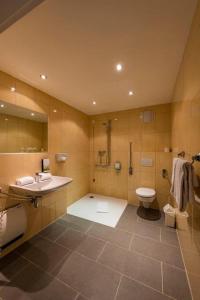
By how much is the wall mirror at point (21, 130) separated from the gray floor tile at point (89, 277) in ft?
5.62

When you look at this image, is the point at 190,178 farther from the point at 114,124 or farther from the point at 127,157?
the point at 114,124

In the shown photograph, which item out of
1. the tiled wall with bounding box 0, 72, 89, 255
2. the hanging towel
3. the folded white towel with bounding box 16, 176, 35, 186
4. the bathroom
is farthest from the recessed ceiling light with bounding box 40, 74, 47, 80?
the hanging towel

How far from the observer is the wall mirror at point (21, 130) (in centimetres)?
180

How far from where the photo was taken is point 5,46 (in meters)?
1.32

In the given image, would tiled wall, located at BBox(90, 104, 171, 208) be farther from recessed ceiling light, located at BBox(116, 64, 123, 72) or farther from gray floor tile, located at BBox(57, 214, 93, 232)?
recessed ceiling light, located at BBox(116, 64, 123, 72)

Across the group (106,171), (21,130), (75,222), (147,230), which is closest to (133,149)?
(106,171)

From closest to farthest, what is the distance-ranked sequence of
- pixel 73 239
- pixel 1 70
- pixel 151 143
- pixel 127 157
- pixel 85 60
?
pixel 85 60, pixel 1 70, pixel 73 239, pixel 151 143, pixel 127 157

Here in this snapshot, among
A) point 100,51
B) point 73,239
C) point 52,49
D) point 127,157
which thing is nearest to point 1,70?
point 52,49

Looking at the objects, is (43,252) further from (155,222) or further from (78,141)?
(78,141)

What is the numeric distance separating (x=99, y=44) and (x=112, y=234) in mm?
2621

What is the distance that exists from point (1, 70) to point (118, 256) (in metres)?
2.93

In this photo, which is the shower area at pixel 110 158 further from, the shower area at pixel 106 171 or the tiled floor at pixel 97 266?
the tiled floor at pixel 97 266

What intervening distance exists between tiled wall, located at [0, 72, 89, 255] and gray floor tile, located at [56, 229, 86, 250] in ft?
1.59

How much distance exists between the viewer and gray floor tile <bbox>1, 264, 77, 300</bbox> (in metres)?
1.18
